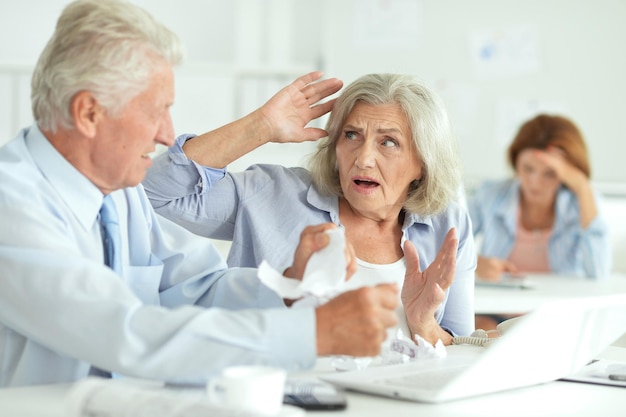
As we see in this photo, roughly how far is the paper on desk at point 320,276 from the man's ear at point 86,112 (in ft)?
1.08

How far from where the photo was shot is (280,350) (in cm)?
119

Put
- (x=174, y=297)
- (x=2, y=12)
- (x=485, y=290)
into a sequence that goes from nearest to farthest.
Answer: (x=174, y=297) → (x=485, y=290) → (x=2, y=12)

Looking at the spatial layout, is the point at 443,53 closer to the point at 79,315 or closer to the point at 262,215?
the point at 262,215

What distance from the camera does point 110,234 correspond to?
59.6 inches

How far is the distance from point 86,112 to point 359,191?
902 mm

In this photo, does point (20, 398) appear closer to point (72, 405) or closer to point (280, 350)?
point (72, 405)

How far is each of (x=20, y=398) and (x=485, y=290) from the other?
212cm

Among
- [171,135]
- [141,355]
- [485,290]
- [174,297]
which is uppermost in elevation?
[171,135]

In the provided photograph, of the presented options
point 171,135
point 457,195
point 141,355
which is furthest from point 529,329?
point 457,195

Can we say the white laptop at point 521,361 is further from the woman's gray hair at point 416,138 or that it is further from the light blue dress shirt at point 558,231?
the light blue dress shirt at point 558,231

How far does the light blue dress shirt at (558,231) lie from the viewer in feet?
13.1

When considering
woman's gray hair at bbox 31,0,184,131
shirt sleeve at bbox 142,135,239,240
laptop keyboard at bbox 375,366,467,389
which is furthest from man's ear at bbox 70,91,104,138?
shirt sleeve at bbox 142,135,239,240

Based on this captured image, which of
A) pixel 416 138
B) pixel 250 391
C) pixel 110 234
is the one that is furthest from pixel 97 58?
pixel 416 138

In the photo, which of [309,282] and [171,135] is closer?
[309,282]
